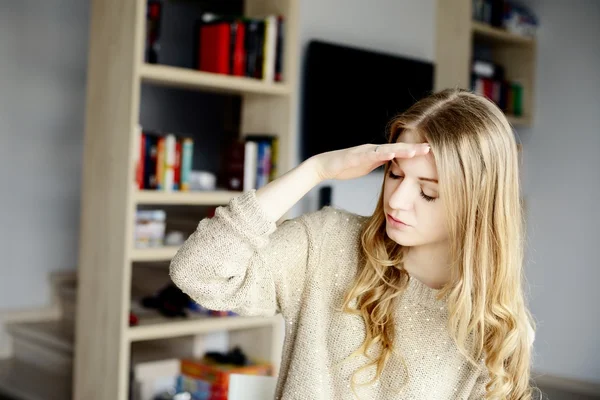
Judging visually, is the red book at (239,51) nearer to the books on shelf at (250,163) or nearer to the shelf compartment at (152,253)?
the books on shelf at (250,163)

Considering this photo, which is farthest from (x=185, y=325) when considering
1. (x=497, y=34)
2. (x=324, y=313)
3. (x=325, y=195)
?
(x=497, y=34)

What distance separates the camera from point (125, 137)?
2713mm

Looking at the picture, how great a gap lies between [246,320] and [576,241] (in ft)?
8.65

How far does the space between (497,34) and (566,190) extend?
1.12m

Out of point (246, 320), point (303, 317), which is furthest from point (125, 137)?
point (303, 317)

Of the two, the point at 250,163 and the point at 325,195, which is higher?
the point at 250,163

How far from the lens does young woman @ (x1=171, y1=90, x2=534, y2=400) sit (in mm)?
1360

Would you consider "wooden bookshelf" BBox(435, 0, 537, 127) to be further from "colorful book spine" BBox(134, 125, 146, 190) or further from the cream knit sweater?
the cream knit sweater

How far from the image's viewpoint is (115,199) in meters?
2.76

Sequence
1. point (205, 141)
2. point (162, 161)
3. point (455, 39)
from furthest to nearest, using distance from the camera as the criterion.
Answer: point (205, 141)
point (455, 39)
point (162, 161)

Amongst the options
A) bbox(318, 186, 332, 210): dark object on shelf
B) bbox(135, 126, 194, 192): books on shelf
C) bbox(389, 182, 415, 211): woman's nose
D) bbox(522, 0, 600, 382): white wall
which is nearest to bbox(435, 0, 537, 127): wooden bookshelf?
bbox(522, 0, 600, 382): white wall

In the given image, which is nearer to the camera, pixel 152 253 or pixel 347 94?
pixel 152 253

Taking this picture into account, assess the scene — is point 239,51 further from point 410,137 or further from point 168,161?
point 410,137

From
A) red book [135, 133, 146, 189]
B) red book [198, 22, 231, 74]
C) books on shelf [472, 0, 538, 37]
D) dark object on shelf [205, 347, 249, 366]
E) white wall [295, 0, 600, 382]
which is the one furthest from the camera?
books on shelf [472, 0, 538, 37]
